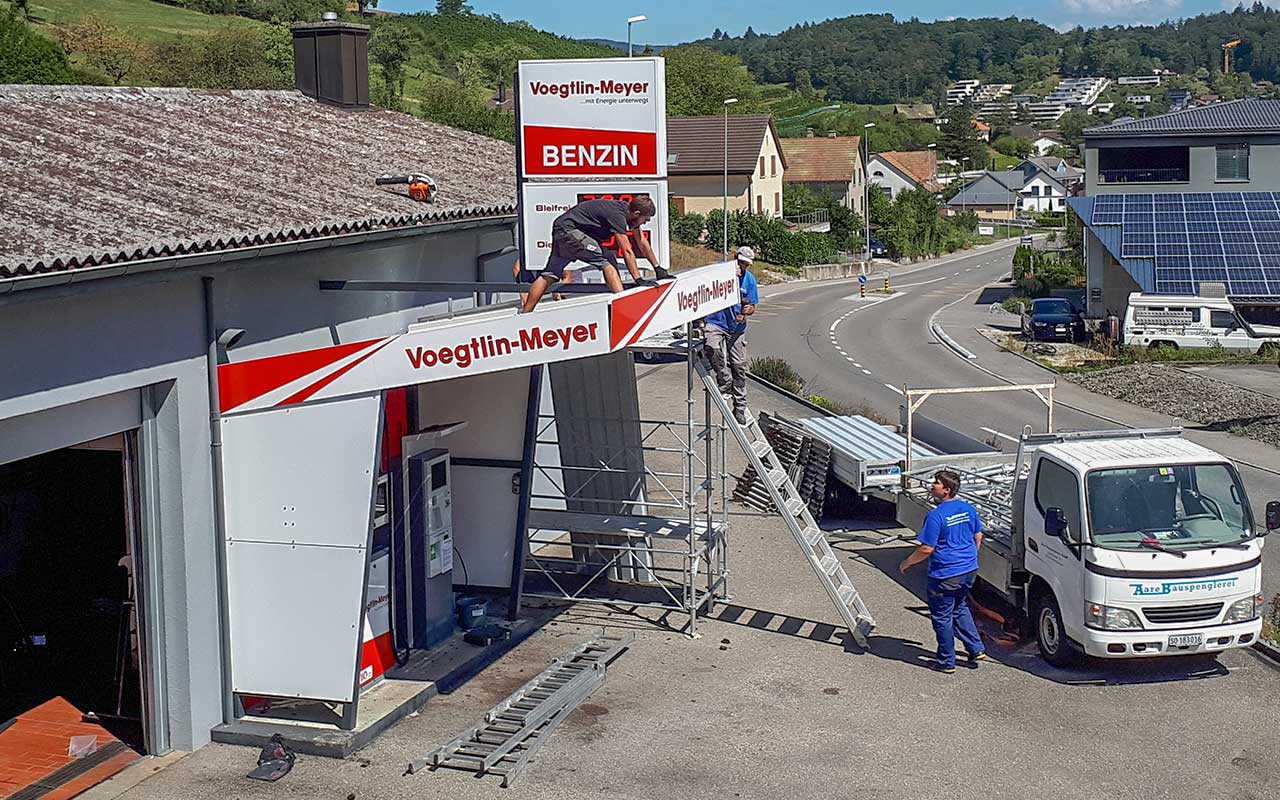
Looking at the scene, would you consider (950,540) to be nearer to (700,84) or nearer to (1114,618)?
(1114,618)

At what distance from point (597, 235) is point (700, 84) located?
106 meters

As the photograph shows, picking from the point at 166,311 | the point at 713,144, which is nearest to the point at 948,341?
the point at 166,311

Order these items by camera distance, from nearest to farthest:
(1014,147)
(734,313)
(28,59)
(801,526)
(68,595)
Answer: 1. (68,595)
2. (801,526)
3. (734,313)
4. (28,59)
5. (1014,147)

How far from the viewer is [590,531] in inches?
565

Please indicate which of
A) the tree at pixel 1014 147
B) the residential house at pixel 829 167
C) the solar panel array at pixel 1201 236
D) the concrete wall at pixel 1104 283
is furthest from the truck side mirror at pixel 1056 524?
the tree at pixel 1014 147

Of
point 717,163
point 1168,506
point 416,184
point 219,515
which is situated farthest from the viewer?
point 717,163

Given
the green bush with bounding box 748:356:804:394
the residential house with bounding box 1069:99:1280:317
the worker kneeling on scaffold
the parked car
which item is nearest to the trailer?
the worker kneeling on scaffold

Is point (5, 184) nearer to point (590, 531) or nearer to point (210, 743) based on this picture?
point (210, 743)

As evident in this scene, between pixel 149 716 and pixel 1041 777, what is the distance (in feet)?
22.1

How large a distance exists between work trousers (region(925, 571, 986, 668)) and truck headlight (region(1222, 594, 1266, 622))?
2.19 metres

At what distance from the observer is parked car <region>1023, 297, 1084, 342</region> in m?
43.6

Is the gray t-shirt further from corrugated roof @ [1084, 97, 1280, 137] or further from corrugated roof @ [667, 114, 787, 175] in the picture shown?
corrugated roof @ [667, 114, 787, 175]

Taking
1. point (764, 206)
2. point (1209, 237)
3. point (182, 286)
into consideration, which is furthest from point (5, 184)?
point (764, 206)

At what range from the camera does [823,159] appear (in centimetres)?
10438
